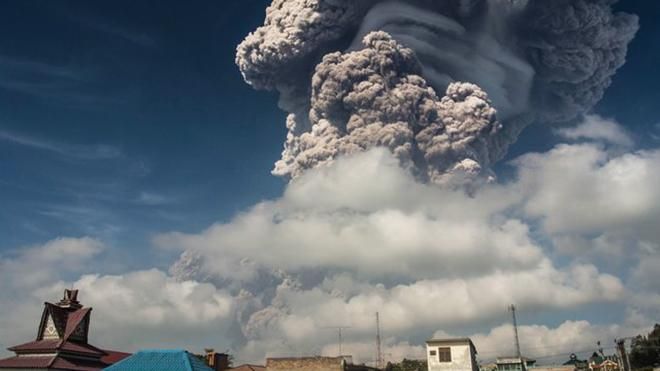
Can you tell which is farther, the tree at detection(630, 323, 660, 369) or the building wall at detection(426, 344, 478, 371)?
the tree at detection(630, 323, 660, 369)

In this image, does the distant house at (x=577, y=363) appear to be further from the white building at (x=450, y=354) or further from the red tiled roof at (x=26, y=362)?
the red tiled roof at (x=26, y=362)

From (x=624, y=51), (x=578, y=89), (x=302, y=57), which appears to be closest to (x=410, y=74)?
(x=302, y=57)

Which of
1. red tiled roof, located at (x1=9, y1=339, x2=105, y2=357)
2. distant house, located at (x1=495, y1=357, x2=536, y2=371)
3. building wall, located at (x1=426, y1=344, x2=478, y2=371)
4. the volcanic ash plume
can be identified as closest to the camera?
red tiled roof, located at (x1=9, y1=339, x2=105, y2=357)

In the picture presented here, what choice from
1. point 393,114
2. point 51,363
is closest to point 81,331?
point 51,363

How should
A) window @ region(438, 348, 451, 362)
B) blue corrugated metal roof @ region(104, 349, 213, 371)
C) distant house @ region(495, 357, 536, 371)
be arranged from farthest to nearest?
distant house @ region(495, 357, 536, 371) → window @ region(438, 348, 451, 362) → blue corrugated metal roof @ region(104, 349, 213, 371)

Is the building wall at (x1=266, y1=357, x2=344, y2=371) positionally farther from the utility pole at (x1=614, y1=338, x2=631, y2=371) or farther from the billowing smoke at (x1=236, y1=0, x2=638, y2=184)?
the billowing smoke at (x1=236, y1=0, x2=638, y2=184)

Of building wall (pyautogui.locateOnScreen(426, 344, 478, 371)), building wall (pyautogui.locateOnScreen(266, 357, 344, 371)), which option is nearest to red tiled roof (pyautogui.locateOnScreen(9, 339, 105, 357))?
building wall (pyautogui.locateOnScreen(266, 357, 344, 371))
